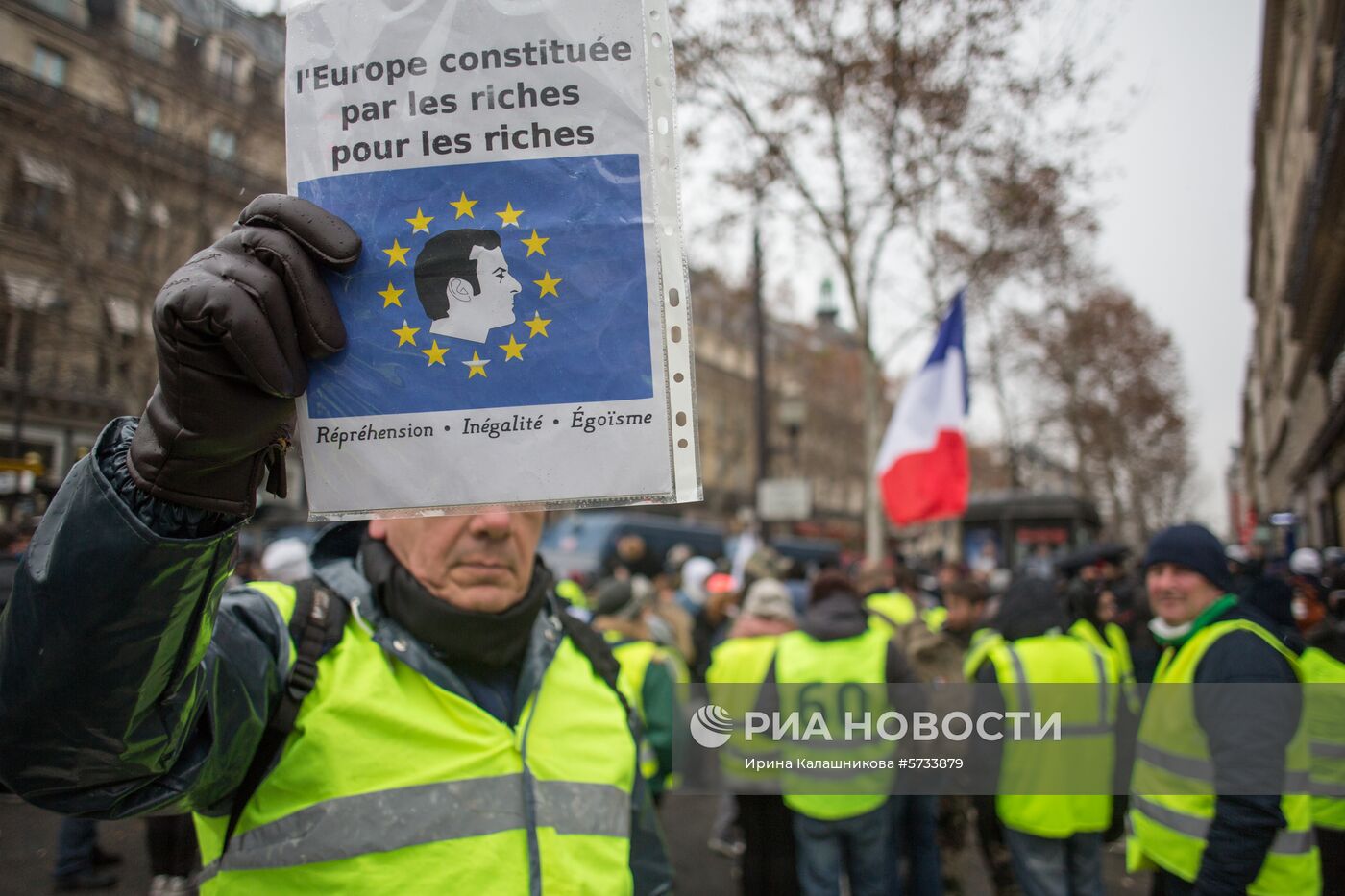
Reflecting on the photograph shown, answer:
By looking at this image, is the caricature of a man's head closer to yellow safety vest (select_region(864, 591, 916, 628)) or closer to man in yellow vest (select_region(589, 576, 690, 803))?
man in yellow vest (select_region(589, 576, 690, 803))

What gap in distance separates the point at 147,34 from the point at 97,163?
1.03 meters

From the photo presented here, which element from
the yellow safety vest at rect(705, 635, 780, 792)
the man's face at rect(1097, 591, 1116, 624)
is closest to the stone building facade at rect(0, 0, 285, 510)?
the yellow safety vest at rect(705, 635, 780, 792)

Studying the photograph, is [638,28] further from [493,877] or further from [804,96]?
[804,96]

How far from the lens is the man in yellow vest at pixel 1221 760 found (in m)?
2.47

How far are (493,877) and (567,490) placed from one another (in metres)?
0.84

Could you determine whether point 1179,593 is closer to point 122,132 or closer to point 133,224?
point 122,132

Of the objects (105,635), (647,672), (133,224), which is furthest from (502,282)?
(133,224)

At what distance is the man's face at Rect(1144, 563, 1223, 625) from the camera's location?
3.04 meters

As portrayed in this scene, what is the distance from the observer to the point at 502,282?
1.28m

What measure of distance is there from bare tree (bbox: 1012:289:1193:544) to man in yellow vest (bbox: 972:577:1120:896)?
24.2 m

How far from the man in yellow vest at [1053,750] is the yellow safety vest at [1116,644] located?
125 mm

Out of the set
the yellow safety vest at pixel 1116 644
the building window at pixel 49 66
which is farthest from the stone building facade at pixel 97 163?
the yellow safety vest at pixel 1116 644

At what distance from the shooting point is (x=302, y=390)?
1.21m

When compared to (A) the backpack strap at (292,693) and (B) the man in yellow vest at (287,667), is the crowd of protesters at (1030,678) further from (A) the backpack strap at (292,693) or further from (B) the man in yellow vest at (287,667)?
(A) the backpack strap at (292,693)
